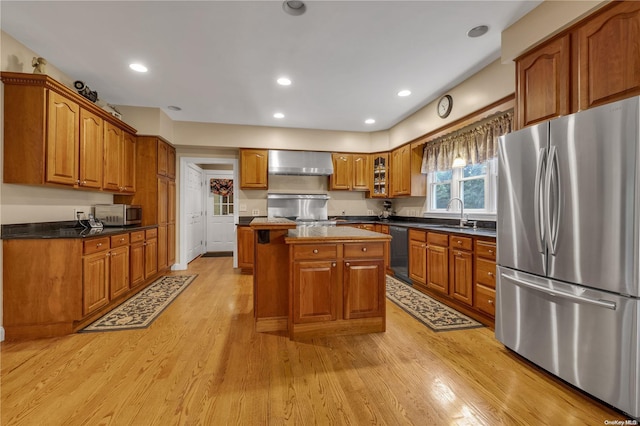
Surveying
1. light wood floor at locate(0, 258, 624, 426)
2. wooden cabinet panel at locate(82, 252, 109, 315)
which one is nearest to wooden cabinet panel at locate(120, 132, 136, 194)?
wooden cabinet panel at locate(82, 252, 109, 315)

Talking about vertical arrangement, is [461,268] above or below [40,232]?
below

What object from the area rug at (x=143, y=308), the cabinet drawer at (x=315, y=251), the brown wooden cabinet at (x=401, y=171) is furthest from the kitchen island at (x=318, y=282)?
the brown wooden cabinet at (x=401, y=171)

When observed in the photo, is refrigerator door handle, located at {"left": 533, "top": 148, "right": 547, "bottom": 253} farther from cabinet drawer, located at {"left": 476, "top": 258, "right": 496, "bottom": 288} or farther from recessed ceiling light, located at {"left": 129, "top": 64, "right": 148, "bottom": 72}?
recessed ceiling light, located at {"left": 129, "top": 64, "right": 148, "bottom": 72}

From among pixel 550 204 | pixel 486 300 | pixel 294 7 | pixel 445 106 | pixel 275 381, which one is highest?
pixel 294 7

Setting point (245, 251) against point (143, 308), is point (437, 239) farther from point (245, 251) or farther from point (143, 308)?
point (143, 308)

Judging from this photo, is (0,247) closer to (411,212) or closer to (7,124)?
(7,124)

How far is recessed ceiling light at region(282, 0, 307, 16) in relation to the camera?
6.85ft

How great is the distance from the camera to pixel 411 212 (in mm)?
5172

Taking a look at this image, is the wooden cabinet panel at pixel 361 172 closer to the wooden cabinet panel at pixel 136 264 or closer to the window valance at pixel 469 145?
the window valance at pixel 469 145

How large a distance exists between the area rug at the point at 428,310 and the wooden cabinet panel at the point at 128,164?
4.05 meters

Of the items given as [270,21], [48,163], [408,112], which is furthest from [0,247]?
[408,112]

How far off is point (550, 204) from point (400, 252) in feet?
8.45

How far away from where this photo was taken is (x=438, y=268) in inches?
134

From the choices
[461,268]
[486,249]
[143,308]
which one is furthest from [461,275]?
[143,308]
